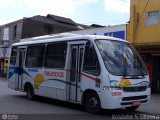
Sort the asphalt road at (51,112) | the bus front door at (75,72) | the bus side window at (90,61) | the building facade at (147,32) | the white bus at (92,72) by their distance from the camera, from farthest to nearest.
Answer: the building facade at (147,32), the bus front door at (75,72), the bus side window at (90,61), the white bus at (92,72), the asphalt road at (51,112)

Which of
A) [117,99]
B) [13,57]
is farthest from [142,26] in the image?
[117,99]

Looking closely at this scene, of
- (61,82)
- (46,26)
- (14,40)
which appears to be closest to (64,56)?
(61,82)

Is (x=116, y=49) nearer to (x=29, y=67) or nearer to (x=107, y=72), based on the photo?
(x=107, y=72)

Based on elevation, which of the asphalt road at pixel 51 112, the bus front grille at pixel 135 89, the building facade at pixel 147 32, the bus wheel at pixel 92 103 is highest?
the building facade at pixel 147 32

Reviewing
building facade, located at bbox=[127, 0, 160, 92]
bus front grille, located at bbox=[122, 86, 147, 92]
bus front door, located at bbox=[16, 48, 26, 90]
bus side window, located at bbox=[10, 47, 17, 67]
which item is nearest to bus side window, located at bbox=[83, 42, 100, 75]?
bus front grille, located at bbox=[122, 86, 147, 92]

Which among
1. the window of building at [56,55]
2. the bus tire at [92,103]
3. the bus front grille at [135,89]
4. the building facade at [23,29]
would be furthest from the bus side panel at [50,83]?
the building facade at [23,29]

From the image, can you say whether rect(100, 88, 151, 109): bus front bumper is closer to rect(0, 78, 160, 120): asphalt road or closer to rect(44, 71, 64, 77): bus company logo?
rect(0, 78, 160, 120): asphalt road

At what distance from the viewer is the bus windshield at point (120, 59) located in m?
13.0

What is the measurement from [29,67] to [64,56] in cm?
334

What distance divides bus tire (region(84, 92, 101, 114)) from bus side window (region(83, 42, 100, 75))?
2.67ft

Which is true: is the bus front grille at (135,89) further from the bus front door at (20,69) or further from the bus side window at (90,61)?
the bus front door at (20,69)

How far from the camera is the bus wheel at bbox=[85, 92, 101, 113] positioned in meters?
13.1

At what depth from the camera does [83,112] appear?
45.0 ft

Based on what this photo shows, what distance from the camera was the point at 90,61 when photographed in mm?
13570
